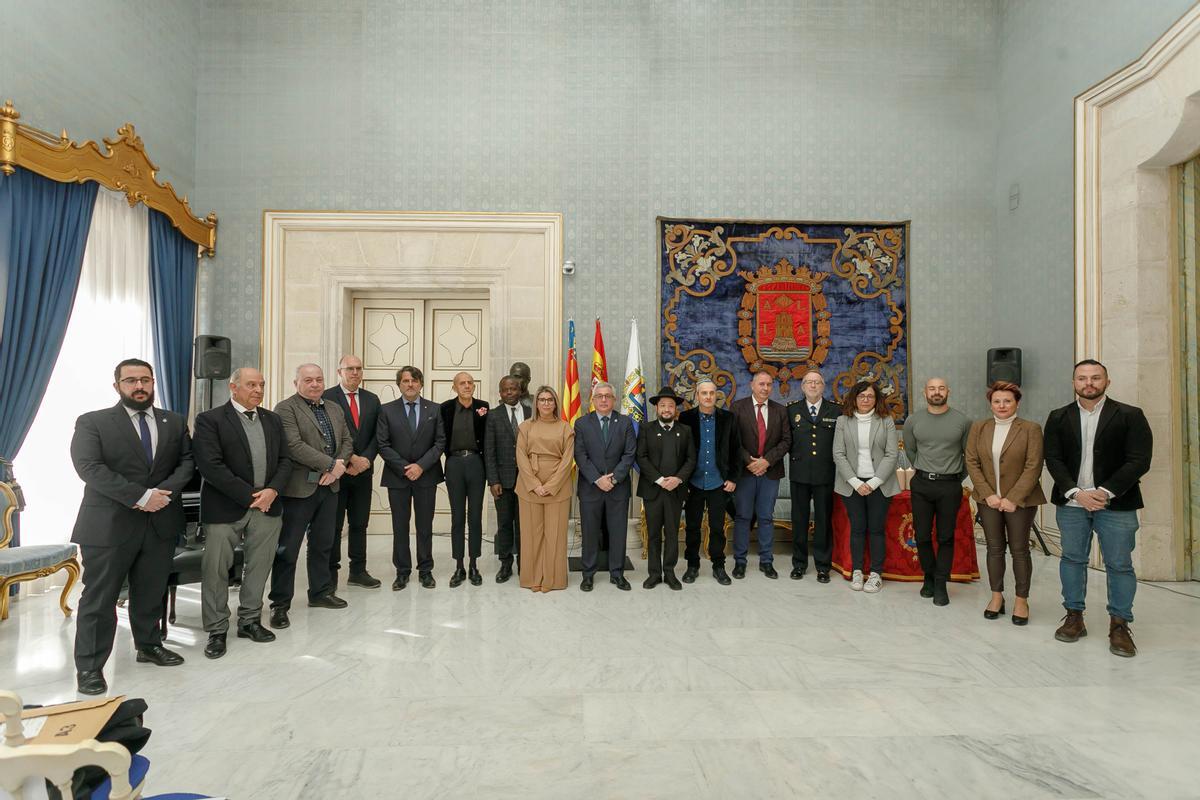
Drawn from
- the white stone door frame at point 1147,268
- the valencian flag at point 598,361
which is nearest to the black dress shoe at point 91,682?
the valencian flag at point 598,361

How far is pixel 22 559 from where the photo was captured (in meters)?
4.17

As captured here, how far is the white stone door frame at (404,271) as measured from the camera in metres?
6.94

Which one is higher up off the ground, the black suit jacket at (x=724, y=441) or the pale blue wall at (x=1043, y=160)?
the pale blue wall at (x=1043, y=160)

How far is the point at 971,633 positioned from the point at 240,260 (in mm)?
7153

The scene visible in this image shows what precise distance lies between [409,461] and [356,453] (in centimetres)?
39

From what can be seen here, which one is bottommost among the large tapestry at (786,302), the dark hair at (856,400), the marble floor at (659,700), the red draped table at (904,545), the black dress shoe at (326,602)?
the marble floor at (659,700)

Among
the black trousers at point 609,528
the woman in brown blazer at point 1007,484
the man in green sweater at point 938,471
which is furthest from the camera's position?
the black trousers at point 609,528

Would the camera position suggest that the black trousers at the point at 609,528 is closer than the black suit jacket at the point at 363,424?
No

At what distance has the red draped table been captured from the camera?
531cm

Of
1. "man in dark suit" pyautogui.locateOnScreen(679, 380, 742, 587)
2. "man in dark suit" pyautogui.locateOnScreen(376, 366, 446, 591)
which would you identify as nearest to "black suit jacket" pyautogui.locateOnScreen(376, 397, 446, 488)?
"man in dark suit" pyautogui.locateOnScreen(376, 366, 446, 591)

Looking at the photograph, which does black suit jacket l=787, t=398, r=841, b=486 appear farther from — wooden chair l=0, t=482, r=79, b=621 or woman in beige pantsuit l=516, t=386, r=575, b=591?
wooden chair l=0, t=482, r=79, b=621

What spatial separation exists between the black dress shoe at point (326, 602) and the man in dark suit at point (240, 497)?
630 mm

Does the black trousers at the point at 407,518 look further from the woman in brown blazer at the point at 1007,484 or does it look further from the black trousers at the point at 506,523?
the woman in brown blazer at the point at 1007,484

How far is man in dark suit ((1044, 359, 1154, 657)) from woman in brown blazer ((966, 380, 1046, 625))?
17 cm
